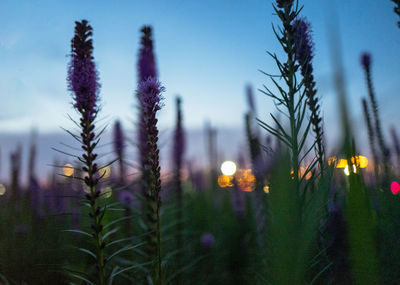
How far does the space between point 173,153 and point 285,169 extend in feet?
14.7

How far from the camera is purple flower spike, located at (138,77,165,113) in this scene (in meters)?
1.82

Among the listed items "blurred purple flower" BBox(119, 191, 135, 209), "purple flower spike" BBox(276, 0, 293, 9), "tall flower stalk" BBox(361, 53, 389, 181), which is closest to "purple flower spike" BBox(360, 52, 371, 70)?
"tall flower stalk" BBox(361, 53, 389, 181)

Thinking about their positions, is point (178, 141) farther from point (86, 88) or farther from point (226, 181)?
point (226, 181)

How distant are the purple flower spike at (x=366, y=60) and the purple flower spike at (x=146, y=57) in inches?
99.7

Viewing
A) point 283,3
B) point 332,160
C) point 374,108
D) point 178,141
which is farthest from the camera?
point 178,141

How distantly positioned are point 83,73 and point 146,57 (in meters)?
1.47

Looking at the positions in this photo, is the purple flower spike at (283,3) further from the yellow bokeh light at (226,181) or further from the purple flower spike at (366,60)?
the yellow bokeh light at (226,181)

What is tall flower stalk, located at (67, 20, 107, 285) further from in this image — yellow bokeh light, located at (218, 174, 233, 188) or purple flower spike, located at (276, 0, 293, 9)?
yellow bokeh light, located at (218, 174, 233, 188)

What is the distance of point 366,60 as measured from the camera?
11.7ft

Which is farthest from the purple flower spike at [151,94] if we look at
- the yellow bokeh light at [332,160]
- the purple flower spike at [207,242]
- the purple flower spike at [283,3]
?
the purple flower spike at [207,242]

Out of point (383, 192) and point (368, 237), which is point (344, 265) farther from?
point (368, 237)

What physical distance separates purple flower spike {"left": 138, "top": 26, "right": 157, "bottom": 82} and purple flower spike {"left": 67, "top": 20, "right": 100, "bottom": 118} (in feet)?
3.51

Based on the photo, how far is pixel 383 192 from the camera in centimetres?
220

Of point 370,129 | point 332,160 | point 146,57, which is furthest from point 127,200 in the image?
A: point 332,160
